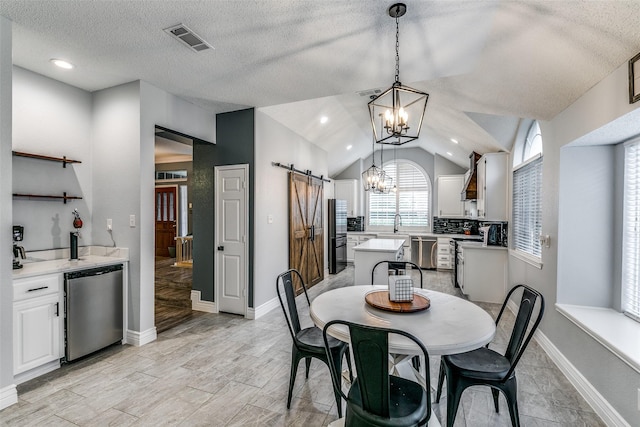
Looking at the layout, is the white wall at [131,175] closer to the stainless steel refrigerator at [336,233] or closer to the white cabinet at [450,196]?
the stainless steel refrigerator at [336,233]

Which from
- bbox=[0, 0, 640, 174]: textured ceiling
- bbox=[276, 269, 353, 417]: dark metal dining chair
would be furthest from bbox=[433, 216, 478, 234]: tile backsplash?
bbox=[276, 269, 353, 417]: dark metal dining chair

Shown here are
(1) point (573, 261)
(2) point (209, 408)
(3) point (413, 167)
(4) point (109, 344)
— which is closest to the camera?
(2) point (209, 408)

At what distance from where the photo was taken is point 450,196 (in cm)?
747

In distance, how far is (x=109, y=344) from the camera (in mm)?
3012

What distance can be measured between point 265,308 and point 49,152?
9.92 ft

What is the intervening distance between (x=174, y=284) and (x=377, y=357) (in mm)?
5366

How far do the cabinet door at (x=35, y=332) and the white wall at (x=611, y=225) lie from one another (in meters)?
4.28

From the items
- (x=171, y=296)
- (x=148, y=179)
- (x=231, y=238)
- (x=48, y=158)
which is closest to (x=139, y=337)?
(x=231, y=238)

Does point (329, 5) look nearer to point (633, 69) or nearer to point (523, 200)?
point (633, 69)

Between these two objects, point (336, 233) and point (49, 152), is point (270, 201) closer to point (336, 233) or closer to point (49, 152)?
point (49, 152)

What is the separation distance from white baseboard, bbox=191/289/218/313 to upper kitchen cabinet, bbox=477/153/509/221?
4.41 metres

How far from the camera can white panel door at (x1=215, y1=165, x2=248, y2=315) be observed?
404 cm

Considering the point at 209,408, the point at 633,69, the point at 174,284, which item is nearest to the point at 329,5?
the point at 633,69

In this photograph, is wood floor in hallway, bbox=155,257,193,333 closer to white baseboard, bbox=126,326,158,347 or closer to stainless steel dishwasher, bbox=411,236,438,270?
white baseboard, bbox=126,326,158,347
